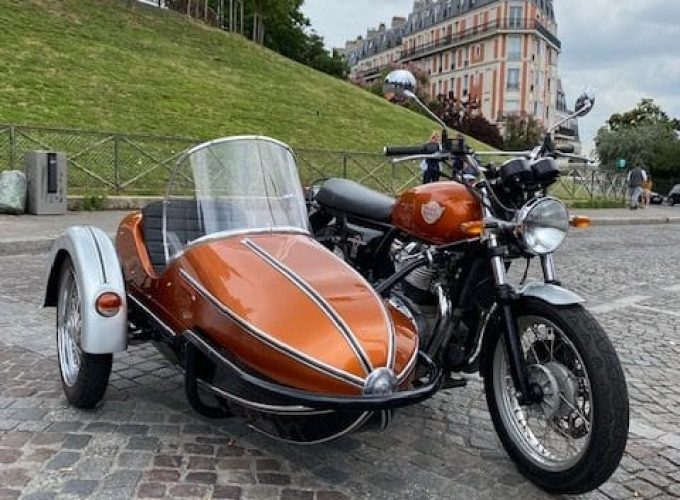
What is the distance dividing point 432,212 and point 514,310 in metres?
0.59

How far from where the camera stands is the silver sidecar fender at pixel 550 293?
105 inches

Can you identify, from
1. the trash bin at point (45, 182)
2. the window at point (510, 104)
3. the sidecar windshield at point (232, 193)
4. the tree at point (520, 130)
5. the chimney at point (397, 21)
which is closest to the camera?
the sidecar windshield at point (232, 193)

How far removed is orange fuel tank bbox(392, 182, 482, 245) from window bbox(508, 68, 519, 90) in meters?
86.3

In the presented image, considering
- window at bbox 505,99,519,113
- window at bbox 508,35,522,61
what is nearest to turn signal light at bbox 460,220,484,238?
window at bbox 505,99,519,113

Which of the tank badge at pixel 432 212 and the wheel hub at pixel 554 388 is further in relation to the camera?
the tank badge at pixel 432 212

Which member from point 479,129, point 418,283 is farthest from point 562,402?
point 479,129

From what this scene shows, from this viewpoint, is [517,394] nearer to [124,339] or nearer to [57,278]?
[124,339]

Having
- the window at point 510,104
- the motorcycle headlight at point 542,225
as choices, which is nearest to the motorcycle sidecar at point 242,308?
the motorcycle headlight at point 542,225

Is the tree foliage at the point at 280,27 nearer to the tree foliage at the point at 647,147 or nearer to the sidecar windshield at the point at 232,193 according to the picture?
the tree foliage at the point at 647,147

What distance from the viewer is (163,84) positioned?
25.7 m

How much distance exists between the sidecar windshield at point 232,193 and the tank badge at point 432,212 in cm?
57

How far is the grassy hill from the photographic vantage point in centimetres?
2081

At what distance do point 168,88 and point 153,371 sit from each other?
22759 mm

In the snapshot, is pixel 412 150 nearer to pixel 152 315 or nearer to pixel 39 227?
pixel 152 315
